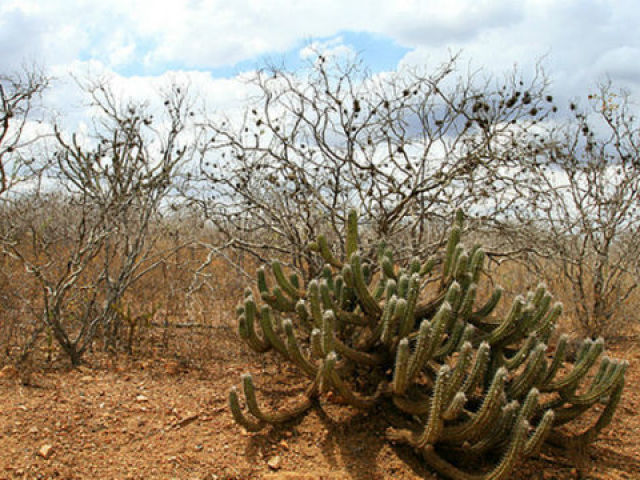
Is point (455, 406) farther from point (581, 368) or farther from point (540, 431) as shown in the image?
point (581, 368)

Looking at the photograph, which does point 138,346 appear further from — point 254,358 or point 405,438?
point 405,438

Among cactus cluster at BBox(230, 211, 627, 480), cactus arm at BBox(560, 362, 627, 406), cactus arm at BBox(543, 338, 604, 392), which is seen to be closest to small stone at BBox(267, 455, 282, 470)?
cactus cluster at BBox(230, 211, 627, 480)

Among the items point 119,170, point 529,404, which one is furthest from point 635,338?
point 119,170

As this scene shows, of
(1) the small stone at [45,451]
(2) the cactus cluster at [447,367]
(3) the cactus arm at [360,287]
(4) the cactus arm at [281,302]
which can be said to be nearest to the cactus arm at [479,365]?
(2) the cactus cluster at [447,367]

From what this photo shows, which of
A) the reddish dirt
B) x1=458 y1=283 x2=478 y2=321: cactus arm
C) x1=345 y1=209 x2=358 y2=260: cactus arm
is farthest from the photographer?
x1=345 y1=209 x2=358 y2=260: cactus arm

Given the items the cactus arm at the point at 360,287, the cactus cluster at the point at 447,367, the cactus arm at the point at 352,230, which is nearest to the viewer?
the cactus cluster at the point at 447,367

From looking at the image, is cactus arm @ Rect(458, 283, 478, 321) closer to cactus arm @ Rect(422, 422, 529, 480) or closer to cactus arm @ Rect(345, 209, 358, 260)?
cactus arm @ Rect(422, 422, 529, 480)

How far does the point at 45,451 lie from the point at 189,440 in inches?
32.8

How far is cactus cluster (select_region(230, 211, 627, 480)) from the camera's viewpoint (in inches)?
112

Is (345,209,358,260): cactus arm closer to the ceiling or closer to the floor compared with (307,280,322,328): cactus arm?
closer to the ceiling

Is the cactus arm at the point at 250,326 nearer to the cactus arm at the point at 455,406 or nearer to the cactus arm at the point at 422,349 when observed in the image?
the cactus arm at the point at 422,349

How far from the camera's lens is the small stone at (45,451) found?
122 inches

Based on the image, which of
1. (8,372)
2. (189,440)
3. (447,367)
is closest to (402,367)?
(447,367)

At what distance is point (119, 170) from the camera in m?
4.91
